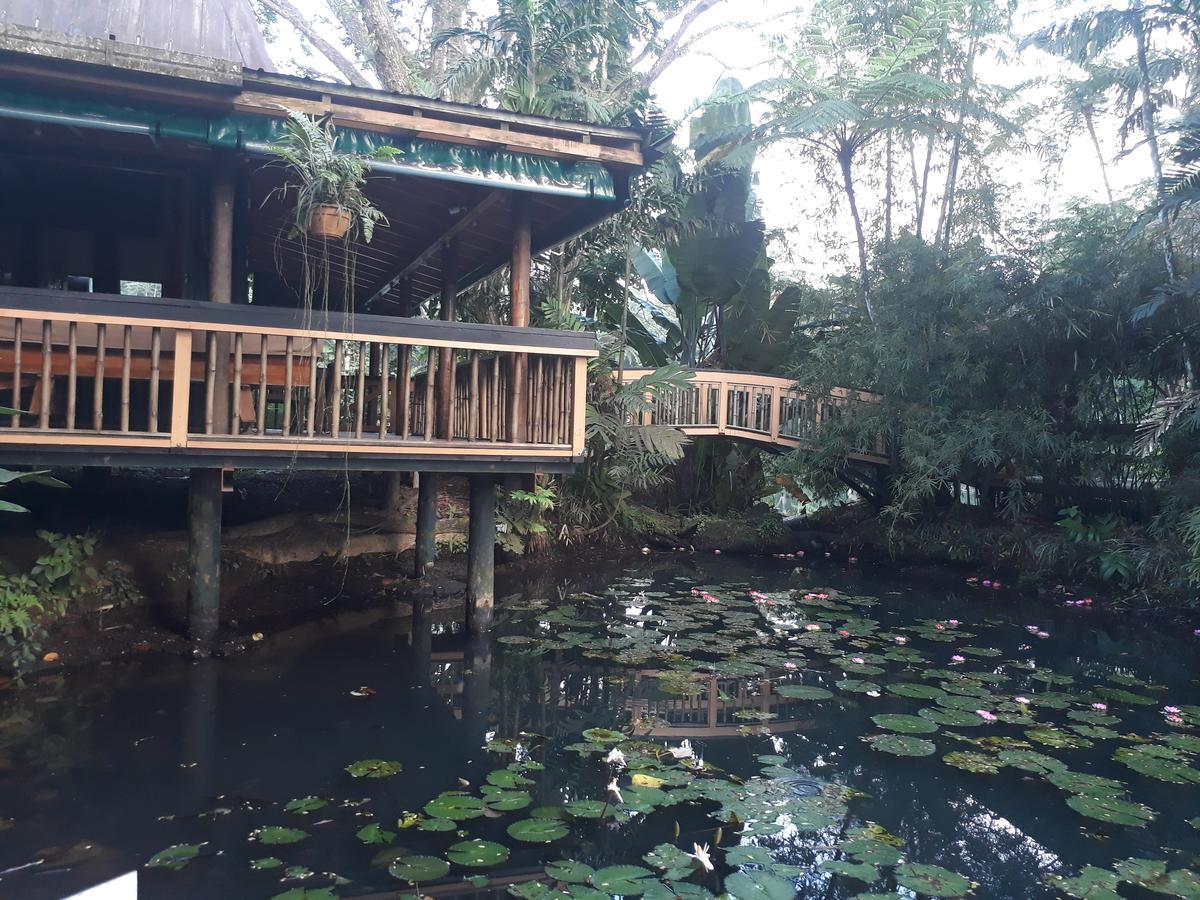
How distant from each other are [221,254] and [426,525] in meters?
3.47

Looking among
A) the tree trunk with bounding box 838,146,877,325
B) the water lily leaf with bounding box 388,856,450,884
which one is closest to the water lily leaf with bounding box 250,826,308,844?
the water lily leaf with bounding box 388,856,450,884

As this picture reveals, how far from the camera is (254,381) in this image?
18.1 ft

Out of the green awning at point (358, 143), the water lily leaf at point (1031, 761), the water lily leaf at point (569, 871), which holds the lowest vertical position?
the water lily leaf at point (569, 871)

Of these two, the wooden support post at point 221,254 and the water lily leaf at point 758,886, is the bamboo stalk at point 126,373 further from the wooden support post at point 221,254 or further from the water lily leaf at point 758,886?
the water lily leaf at point 758,886

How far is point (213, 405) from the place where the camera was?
5.10m

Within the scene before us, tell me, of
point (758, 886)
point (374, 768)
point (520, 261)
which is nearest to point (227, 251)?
point (520, 261)

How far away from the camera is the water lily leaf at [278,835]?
116 inches

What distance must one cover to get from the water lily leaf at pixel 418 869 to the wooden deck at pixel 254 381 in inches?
112

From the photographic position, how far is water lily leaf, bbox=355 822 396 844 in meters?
2.96

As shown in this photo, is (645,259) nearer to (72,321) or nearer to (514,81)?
(514,81)

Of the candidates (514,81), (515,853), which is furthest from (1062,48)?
(515,853)

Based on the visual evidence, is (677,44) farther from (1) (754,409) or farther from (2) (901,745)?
(2) (901,745)

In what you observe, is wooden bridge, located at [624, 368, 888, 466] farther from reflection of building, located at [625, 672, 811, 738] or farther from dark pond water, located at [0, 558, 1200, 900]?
reflection of building, located at [625, 672, 811, 738]

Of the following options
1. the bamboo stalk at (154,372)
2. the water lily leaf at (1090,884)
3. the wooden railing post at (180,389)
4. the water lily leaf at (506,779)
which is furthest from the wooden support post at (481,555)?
the water lily leaf at (1090,884)
